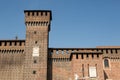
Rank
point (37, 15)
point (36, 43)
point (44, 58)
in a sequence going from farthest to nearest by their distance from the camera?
point (37, 15)
point (36, 43)
point (44, 58)

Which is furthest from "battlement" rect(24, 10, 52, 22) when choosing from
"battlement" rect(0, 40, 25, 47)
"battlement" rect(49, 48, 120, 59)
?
"battlement" rect(49, 48, 120, 59)

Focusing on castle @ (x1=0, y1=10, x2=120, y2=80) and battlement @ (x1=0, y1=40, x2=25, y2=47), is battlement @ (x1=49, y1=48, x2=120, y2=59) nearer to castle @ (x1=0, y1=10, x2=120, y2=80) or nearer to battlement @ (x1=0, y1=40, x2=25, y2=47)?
castle @ (x1=0, y1=10, x2=120, y2=80)

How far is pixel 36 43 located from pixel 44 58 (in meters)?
2.18

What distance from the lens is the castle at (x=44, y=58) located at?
25.6 meters

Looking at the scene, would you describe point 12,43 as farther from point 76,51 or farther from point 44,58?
point 76,51

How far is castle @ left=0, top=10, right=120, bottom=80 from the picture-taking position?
2561 cm

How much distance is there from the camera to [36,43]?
27281 millimetres

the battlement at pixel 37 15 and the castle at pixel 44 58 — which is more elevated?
the battlement at pixel 37 15

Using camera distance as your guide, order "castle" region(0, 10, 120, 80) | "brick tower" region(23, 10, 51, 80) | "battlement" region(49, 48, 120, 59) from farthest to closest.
Result: "battlement" region(49, 48, 120, 59)
"brick tower" region(23, 10, 51, 80)
"castle" region(0, 10, 120, 80)

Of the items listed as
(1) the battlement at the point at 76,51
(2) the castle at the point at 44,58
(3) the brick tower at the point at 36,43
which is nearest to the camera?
(2) the castle at the point at 44,58

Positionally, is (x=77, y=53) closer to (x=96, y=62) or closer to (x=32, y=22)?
(x=96, y=62)

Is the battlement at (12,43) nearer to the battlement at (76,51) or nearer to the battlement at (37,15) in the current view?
the battlement at (37,15)

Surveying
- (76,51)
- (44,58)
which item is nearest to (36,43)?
(44,58)

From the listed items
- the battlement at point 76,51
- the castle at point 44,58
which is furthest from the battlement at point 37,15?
the battlement at point 76,51
